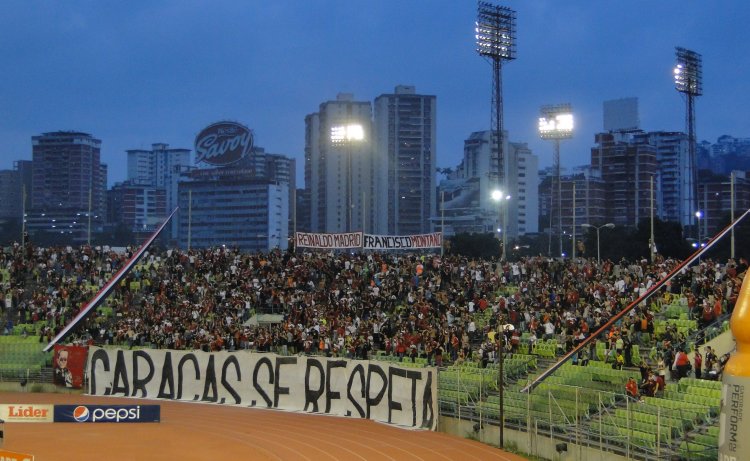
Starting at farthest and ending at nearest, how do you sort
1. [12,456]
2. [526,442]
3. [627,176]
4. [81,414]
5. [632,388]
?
[627,176] < [81,414] < [526,442] < [632,388] < [12,456]

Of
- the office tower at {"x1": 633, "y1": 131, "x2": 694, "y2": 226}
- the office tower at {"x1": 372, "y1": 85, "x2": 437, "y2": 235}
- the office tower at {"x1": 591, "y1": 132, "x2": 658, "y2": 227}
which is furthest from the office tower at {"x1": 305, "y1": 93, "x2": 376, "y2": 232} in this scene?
the office tower at {"x1": 633, "y1": 131, "x2": 694, "y2": 226}

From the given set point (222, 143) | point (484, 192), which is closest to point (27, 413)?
Result: point (222, 143)

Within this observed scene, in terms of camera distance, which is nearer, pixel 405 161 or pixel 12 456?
pixel 12 456

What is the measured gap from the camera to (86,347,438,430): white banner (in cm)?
2583

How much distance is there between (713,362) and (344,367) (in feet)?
35.0

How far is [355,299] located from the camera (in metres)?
37.4

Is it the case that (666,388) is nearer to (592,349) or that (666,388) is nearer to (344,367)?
(592,349)

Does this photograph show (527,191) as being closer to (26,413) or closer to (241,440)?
(26,413)

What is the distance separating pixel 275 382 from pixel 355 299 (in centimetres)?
837

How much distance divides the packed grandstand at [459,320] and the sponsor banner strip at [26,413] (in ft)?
25.9

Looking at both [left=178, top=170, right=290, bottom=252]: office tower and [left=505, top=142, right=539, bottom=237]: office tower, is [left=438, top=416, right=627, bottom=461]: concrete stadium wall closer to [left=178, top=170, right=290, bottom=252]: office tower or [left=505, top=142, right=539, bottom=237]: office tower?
[left=178, top=170, right=290, bottom=252]: office tower

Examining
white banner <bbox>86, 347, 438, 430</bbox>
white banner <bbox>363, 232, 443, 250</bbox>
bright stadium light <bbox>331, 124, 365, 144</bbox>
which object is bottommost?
white banner <bbox>86, 347, 438, 430</bbox>

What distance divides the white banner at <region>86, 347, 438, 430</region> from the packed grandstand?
4.08ft

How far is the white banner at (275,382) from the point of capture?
84.7 ft
